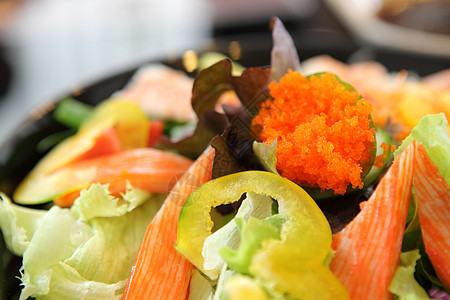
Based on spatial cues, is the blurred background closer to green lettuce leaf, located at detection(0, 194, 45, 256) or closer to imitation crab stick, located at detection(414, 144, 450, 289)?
green lettuce leaf, located at detection(0, 194, 45, 256)

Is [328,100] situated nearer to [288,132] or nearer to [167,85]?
[288,132]

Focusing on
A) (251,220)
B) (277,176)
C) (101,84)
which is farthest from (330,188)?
(101,84)

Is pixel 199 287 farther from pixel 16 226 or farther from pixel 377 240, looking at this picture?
pixel 16 226

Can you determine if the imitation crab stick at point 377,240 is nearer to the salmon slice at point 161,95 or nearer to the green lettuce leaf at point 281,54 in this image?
the green lettuce leaf at point 281,54

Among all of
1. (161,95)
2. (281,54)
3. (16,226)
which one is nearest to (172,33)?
(161,95)

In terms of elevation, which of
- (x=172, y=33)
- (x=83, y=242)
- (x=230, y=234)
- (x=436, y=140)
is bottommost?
(x=172, y=33)

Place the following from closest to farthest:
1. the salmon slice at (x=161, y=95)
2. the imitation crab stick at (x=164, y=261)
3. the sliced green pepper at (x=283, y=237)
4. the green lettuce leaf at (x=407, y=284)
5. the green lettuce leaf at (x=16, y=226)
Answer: the sliced green pepper at (x=283, y=237) < the green lettuce leaf at (x=407, y=284) < the imitation crab stick at (x=164, y=261) < the green lettuce leaf at (x=16, y=226) < the salmon slice at (x=161, y=95)

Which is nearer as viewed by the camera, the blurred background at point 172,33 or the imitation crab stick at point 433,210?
the imitation crab stick at point 433,210

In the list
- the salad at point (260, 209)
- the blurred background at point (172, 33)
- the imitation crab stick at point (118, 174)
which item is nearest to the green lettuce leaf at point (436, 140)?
the salad at point (260, 209)
